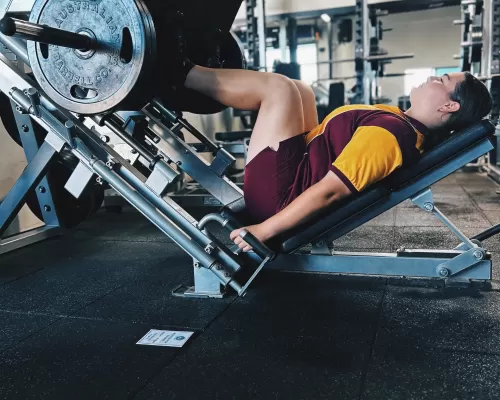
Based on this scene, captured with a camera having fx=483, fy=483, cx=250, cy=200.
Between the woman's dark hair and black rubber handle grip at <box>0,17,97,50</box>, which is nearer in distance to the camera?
black rubber handle grip at <box>0,17,97,50</box>

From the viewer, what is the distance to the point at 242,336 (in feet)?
4.17

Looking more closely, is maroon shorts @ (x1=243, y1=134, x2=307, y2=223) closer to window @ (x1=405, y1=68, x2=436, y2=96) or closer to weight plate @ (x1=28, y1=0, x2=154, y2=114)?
weight plate @ (x1=28, y1=0, x2=154, y2=114)

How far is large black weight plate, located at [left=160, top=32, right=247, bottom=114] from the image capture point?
1.74 m

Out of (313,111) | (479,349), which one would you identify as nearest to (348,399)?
(479,349)

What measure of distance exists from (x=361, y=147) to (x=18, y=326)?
3.62 ft

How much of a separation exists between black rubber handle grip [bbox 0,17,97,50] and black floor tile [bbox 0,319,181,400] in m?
0.78

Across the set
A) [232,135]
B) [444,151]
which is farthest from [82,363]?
[232,135]

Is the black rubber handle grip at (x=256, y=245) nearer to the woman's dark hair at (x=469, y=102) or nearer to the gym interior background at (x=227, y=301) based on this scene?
the gym interior background at (x=227, y=301)

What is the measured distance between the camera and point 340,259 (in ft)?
5.31

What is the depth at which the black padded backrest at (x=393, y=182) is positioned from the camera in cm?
140

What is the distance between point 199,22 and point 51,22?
0.54 meters

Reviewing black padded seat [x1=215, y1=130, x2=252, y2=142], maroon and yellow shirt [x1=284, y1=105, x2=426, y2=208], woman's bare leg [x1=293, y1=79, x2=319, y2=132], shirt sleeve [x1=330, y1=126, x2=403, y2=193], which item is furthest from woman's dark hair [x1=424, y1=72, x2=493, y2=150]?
black padded seat [x1=215, y1=130, x2=252, y2=142]

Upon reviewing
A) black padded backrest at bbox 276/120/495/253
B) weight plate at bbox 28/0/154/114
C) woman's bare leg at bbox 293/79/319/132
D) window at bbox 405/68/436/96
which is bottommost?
window at bbox 405/68/436/96

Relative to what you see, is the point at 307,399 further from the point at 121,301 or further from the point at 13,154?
the point at 13,154
